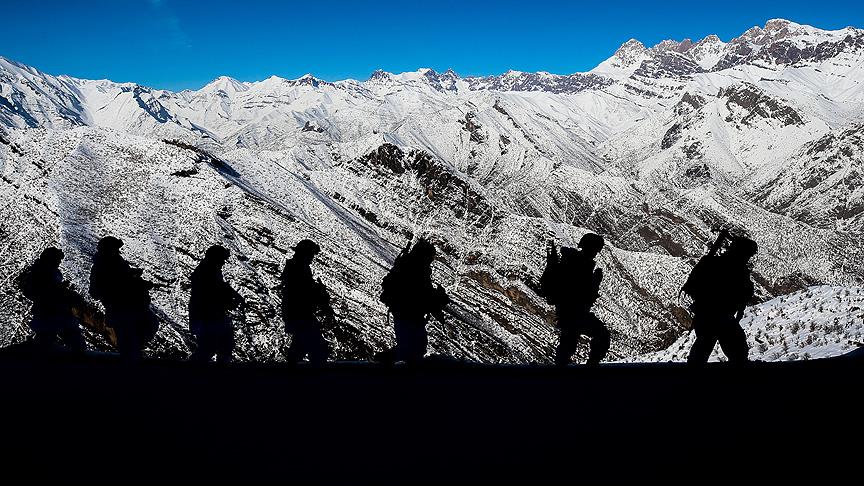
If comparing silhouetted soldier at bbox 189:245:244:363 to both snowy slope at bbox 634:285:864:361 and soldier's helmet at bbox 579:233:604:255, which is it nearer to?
soldier's helmet at bbox 579:233:604:255

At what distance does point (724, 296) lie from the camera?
738cm

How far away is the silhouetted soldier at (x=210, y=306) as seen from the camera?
816cm

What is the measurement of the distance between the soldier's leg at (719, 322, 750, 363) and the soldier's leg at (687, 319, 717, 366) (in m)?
0.12

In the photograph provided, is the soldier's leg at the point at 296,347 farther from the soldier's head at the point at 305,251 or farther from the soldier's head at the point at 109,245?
the soldier's head at the point at 109,245

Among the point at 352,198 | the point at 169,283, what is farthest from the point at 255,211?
the point at 352,198

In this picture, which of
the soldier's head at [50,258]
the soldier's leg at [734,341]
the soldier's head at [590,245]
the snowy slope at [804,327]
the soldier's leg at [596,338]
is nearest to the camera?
the soldier's leg at [734,341]

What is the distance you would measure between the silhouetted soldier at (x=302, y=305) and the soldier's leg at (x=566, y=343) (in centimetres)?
329

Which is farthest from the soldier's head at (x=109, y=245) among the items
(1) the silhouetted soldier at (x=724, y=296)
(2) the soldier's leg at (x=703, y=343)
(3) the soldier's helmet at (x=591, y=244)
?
(2) the soldier's leg at (x=703, y=343)

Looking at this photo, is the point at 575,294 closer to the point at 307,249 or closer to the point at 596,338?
the point at 596,338

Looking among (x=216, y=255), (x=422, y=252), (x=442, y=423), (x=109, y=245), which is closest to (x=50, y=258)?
(x=109, y=245)

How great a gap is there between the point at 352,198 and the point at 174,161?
165ft

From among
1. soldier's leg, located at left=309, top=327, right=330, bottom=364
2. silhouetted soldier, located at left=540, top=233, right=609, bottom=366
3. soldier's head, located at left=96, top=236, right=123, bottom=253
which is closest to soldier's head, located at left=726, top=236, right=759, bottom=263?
silhouetted soldier, located at left=540, top=233, right=609, bottom=366

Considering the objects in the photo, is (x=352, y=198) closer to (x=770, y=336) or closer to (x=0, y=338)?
(x=0, y=338)

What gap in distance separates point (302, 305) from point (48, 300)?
13.2 ft
